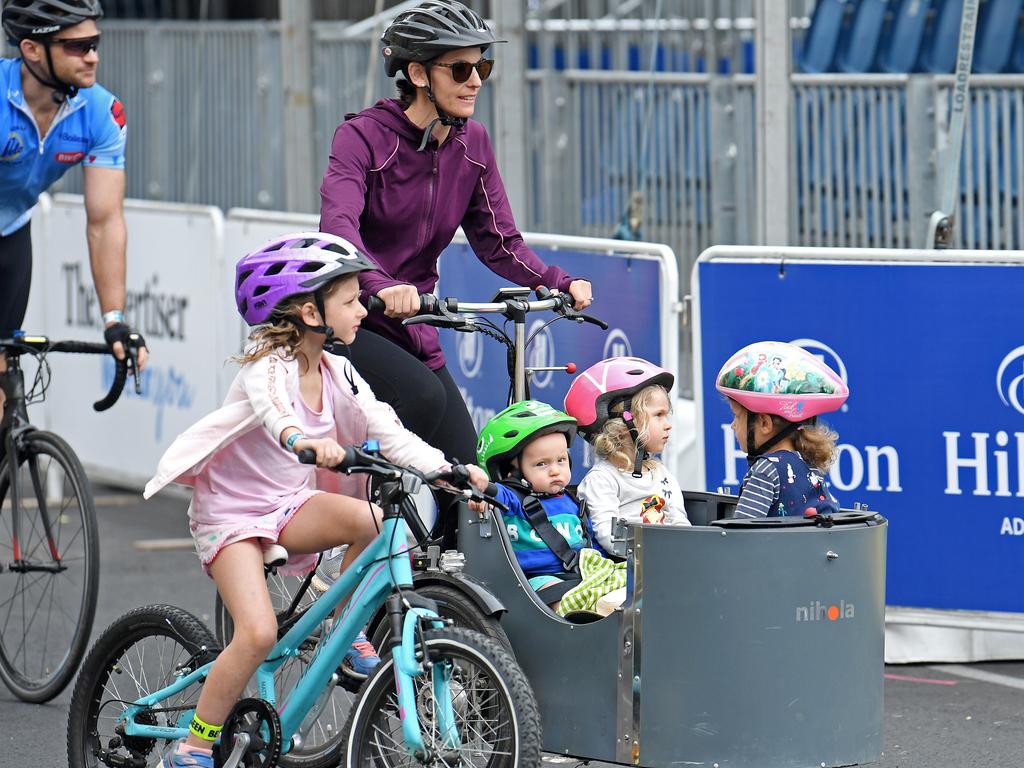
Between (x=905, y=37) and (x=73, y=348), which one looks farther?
(x=905, y=37)

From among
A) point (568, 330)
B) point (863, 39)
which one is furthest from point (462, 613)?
point (863, 39)

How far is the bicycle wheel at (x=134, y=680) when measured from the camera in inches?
182

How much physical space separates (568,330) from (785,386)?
2542mm

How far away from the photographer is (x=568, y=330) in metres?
7.37

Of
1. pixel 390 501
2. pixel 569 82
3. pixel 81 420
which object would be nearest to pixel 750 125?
pixel 569 82

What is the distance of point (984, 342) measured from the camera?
21.0ft

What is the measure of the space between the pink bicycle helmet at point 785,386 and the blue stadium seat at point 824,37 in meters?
6.95

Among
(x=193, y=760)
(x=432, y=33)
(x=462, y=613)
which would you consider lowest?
(x=193, y=760)

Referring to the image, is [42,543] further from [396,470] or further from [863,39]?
[863,39]

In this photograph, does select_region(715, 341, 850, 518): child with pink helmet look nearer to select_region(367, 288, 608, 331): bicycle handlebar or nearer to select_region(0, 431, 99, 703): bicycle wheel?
select_region(367, 288, 608, 331): bicycle handlebar

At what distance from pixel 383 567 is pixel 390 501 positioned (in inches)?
6.2

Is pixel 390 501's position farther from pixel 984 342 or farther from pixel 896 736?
pixel 984 342

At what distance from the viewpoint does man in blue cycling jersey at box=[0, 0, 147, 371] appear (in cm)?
588

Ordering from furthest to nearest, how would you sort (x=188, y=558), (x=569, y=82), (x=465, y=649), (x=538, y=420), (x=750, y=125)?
(x=569, y=82), (x=750, y=125), (x=188, y=558), (x=538, y=420), (x=465, y=649)
